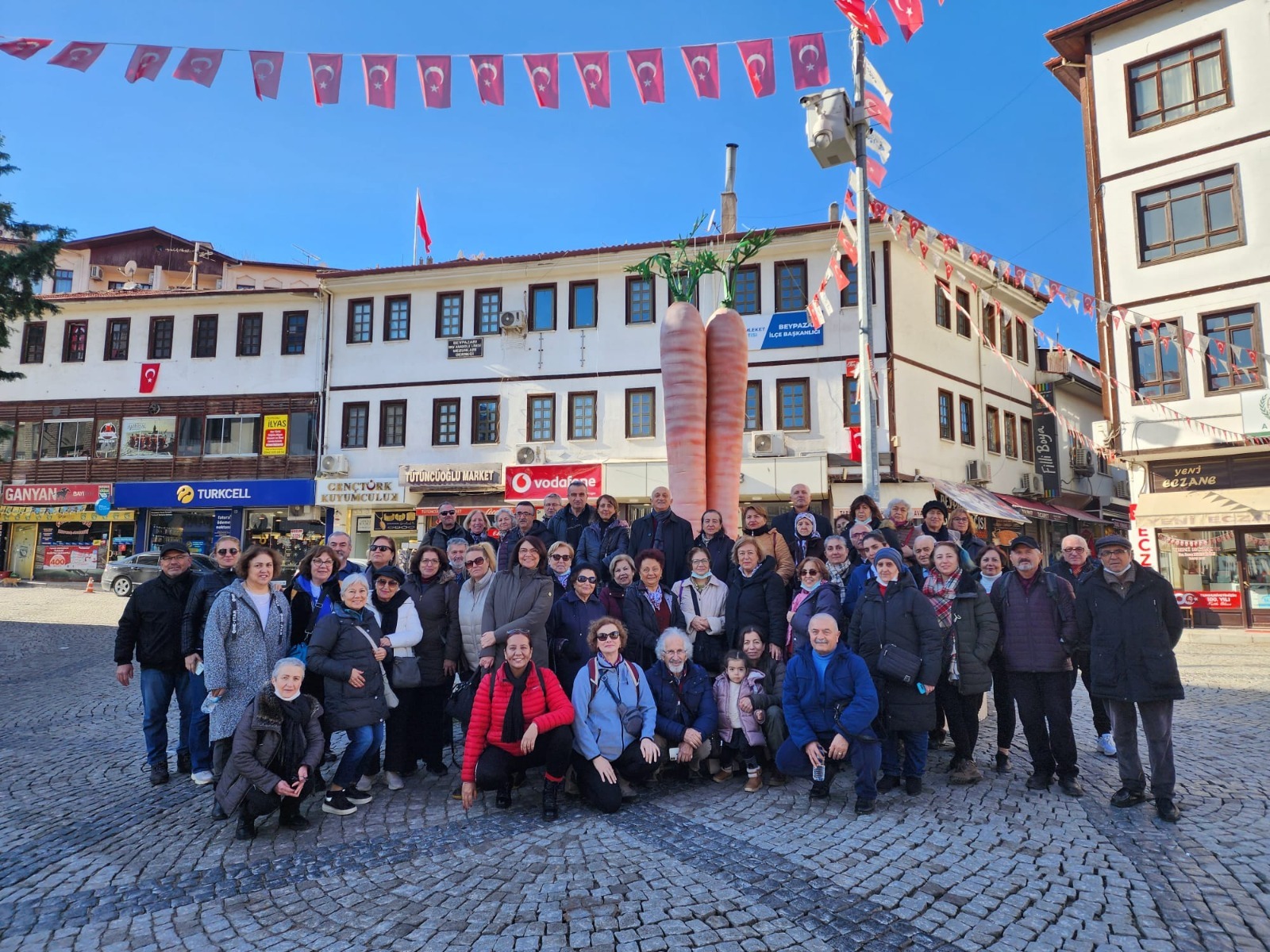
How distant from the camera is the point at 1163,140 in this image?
18547 mm

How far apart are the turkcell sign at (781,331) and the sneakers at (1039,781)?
1791 centimetres

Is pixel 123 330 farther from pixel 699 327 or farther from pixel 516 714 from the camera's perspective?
pixel 516 714

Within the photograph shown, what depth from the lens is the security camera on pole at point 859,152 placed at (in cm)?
1107

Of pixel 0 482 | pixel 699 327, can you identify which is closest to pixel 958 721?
pixel 699 327

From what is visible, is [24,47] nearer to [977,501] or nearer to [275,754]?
[275,754]

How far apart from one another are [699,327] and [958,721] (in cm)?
581

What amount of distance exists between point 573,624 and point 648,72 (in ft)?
23.8

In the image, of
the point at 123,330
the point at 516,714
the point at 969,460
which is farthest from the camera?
the point at 123,330

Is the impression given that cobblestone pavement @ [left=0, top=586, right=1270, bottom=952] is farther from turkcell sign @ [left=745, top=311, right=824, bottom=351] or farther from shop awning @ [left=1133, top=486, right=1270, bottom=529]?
turkcell sign @ [left=745, top=311, right=824, bottom=351]

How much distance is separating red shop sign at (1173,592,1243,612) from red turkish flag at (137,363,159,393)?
3103cm

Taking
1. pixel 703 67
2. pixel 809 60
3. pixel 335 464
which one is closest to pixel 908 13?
pixel 809 60

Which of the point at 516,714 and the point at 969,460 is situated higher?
the point at 969,460

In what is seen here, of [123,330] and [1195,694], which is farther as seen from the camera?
[123,330]

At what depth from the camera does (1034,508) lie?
25516 mm
